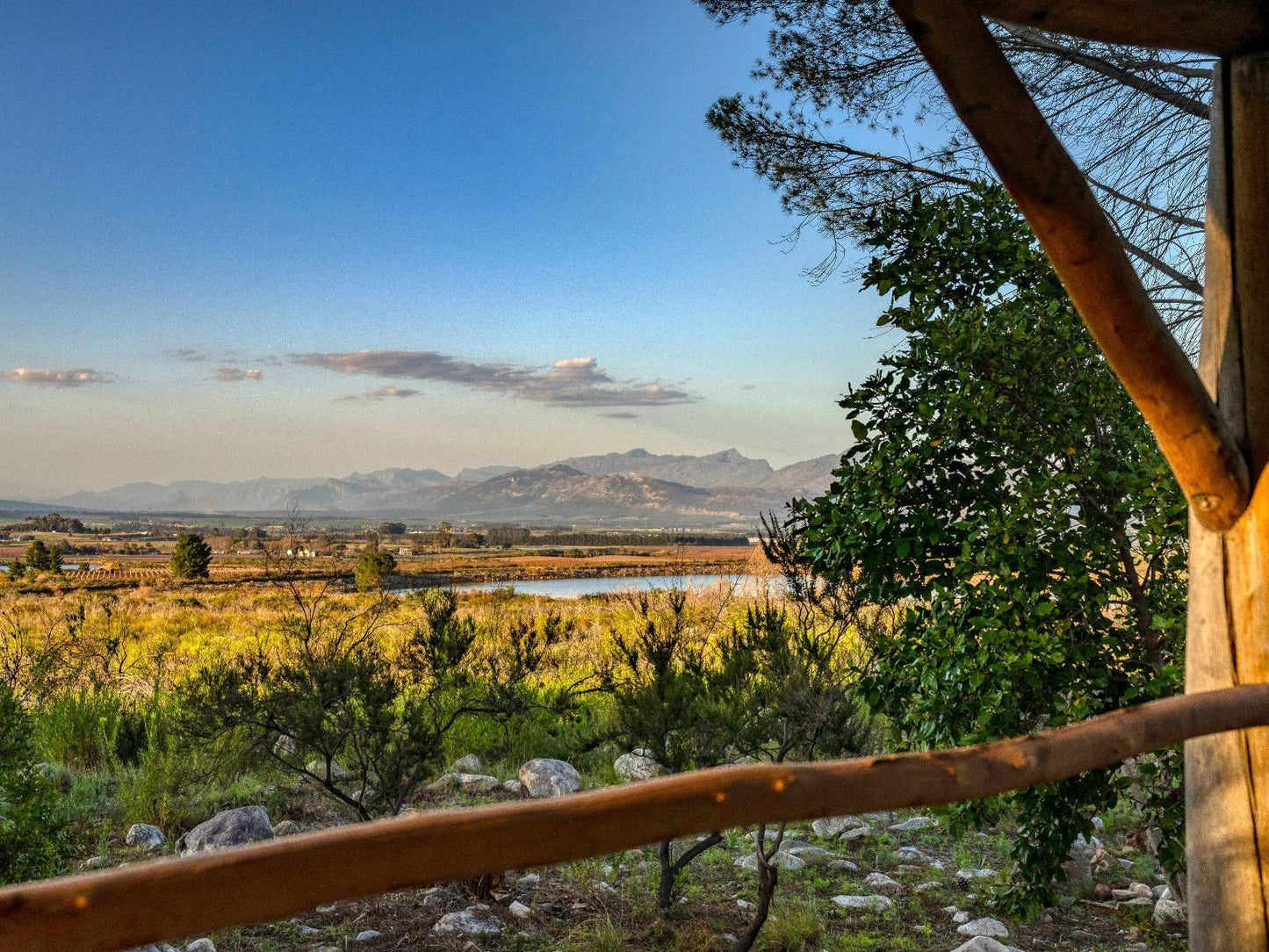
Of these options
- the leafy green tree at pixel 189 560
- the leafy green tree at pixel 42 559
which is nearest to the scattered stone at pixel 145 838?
the leafy green tree at pixel 189 560

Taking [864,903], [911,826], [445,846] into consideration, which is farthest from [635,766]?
[445,846]

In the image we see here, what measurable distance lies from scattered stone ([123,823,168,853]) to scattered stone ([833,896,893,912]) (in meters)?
3.72

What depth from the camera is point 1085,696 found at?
3.07 meters

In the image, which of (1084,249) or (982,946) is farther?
(982,946)

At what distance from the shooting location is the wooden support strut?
0.69 metres

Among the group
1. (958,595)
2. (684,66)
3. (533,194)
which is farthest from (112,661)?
(533,194)

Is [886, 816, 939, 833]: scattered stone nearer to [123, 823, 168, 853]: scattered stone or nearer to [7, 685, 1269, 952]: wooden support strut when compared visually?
[123, 823, 168, 853]: scattered stone

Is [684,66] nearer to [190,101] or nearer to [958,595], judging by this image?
[958,595]

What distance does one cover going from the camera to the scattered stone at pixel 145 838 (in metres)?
4.85

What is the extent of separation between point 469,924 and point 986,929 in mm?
2313

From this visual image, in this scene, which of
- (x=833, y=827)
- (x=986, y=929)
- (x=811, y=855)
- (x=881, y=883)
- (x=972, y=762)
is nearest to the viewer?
(x=972, y=762)

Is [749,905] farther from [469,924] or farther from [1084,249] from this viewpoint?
[1084,249]

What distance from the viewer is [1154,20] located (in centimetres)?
154

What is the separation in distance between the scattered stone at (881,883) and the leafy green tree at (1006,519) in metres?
1.18
